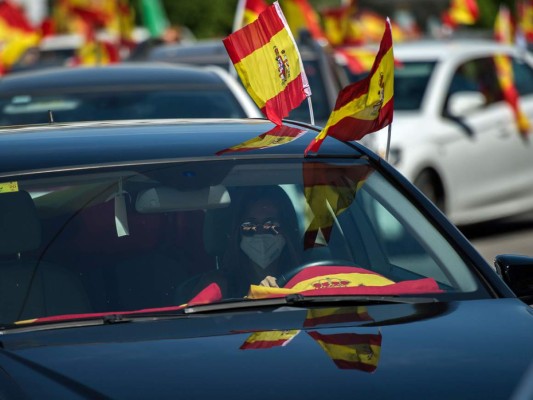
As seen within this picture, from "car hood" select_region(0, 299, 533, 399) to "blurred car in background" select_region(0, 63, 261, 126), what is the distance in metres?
4.53

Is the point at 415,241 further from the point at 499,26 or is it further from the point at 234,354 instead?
the point at 499,26

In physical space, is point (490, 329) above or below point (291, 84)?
below

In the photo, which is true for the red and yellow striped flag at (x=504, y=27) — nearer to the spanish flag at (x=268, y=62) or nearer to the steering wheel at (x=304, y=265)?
the spanish flag at (x=268, y=62)

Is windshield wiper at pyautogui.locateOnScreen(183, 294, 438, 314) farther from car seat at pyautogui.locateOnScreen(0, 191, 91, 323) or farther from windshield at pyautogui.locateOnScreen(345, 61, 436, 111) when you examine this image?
windshield at pyautogui.locateOnScreen(345, 61, 436, 111)

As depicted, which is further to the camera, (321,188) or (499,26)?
(499,26)

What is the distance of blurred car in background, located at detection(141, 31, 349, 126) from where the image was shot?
33.6 feet

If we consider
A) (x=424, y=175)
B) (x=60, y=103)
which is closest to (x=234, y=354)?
(x=60, y=103)

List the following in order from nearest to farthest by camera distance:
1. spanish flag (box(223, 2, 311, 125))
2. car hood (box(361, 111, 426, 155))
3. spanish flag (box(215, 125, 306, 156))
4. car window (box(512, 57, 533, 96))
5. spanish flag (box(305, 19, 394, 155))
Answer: spanish flag (box(215, 125, 306, 156)), spanish flag (box(305, 19, 394, 155)), spanish flag (box(223, 2, 311, 125)), car hood (box(361, 111, 426, 155)), car window (box(512, 57, 533, 96))

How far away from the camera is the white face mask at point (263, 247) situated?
14.1ft

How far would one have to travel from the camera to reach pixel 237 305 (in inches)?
156

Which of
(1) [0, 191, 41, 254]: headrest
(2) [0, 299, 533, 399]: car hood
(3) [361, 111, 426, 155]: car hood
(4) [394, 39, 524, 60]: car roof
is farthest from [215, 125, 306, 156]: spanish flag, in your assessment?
(4) [394, 39, 524, 60]: car roof

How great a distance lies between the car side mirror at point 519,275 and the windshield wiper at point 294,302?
14.2 inches

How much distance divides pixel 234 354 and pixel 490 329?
69 cm

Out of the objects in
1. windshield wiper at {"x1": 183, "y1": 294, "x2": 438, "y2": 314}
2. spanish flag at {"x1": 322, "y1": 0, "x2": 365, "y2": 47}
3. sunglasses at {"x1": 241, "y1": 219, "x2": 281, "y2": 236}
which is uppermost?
spanish flag at {"x1": 322, "y1": 0, "x2": 365, "y2": 47}
